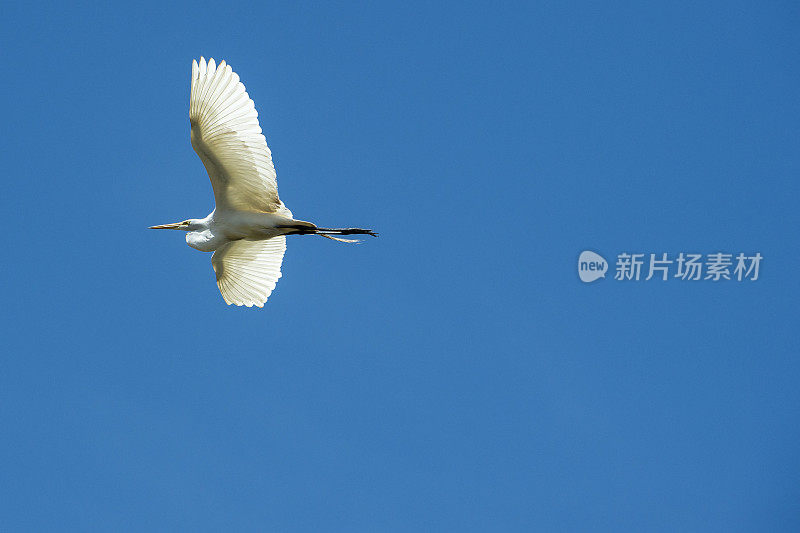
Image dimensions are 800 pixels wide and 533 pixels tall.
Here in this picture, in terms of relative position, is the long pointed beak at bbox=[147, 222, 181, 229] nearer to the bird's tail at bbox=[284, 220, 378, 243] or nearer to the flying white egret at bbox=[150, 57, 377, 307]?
the flying white egret at bbox=[150, 57, 377, 307]

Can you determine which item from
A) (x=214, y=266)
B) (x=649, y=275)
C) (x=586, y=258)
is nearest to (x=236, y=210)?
(x=214, y=266)

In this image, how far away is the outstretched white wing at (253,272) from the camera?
33.0ft

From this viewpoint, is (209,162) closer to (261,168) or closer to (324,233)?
(261,168)

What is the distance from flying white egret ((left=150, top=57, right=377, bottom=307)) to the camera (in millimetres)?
8102

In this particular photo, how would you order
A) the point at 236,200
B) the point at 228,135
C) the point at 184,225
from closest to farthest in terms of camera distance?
A: 1. the point at 228,135
2. the point at 236,200
3. the point at 184,225

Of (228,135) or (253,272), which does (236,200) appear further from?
(253,272)

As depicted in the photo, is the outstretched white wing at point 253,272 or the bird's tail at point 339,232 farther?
the outstretched white wing at point 253,272

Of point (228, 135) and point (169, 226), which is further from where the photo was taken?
point (169, 226)

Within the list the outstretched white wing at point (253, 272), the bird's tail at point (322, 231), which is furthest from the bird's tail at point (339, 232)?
the outstretched white wing at point (253, 272)

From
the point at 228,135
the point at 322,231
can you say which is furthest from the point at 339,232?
the point at 228,135

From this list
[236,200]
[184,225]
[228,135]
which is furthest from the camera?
[184,225]

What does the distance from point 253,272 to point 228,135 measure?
2.18 meters

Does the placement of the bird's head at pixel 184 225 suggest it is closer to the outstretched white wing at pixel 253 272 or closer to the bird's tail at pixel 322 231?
the outstretched white wing at pixel 253 272

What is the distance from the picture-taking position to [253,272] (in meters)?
10.1
